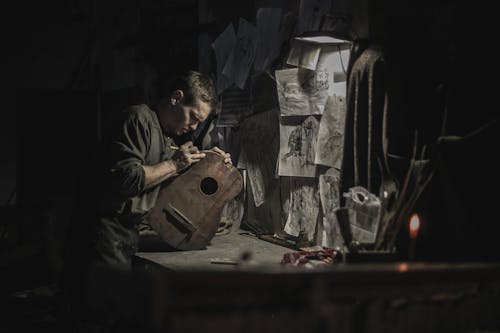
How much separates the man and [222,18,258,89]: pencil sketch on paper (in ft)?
2.72

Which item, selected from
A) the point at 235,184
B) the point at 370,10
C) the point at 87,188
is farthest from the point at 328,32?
the point at 87,188

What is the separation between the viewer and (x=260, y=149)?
16.1 ft

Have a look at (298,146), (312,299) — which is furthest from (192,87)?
(312,299)

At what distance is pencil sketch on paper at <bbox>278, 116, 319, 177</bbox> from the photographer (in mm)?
4199

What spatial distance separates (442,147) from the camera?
2875 millimetres

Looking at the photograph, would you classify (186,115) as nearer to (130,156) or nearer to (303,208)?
(130,156)

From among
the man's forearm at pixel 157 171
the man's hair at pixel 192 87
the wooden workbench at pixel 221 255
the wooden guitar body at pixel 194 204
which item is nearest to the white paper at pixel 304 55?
the man's hair at pixel 192 87

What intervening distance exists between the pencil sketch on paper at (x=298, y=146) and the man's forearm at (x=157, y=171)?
90 cm

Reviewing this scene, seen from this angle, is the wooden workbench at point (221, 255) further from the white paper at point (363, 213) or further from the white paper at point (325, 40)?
the white paper at point (325, 40)

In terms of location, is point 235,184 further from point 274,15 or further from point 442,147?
point 442,147

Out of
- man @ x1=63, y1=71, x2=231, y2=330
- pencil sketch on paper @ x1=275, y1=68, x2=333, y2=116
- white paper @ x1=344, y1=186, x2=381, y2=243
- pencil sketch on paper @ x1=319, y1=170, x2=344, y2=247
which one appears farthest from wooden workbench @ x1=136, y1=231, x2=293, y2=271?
pencil sketch on paper @ x1=275, y1=68, x2=333, y2=116

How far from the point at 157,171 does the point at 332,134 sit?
1.19m

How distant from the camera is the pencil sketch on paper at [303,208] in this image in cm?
425

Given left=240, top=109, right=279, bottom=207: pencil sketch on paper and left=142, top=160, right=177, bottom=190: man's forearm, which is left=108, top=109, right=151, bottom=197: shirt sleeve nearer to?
left=142, top=160, right=177, bottom=190: man's forearm
